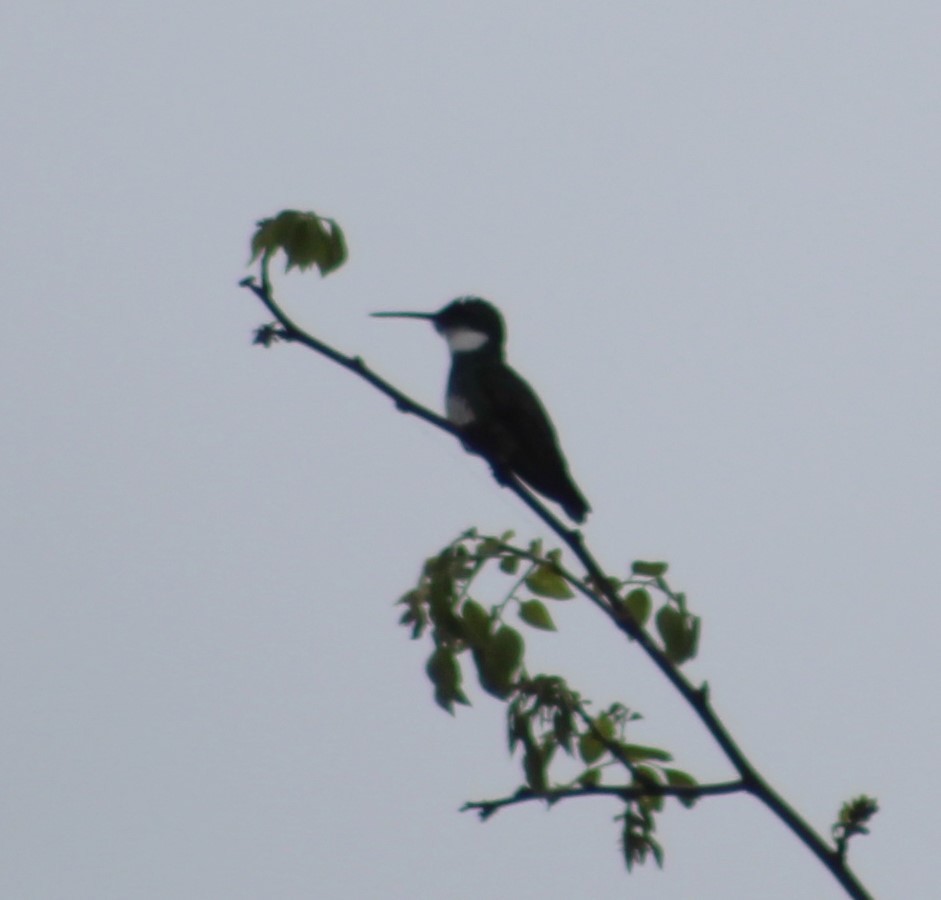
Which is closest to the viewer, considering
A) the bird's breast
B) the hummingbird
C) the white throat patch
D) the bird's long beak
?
the hummingbird

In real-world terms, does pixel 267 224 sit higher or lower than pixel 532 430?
lower

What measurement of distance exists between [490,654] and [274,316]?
793 millimetres

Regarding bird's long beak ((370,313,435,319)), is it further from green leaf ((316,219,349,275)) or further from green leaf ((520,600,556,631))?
green leaf ((520,600,556,631))

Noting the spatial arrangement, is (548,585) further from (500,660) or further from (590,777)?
(590,777)

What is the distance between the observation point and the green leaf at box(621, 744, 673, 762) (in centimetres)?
335

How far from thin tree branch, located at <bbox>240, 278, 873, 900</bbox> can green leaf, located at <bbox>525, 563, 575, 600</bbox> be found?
0.38 ft

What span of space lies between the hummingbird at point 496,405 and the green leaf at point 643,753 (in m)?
2.45

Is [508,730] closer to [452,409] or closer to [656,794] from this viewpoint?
[656,794]

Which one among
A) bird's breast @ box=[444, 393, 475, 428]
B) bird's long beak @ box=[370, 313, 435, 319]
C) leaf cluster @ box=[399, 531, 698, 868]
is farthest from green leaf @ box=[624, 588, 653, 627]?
bird's long beak @ box=[370, 313, 435, 319]

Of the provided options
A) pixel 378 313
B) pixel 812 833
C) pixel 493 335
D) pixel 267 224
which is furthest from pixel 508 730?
pixel 493 335

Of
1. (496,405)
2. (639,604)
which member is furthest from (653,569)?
(496,405)

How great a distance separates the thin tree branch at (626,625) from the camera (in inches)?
98.6

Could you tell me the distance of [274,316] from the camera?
3.12 meters

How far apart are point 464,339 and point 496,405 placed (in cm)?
94
